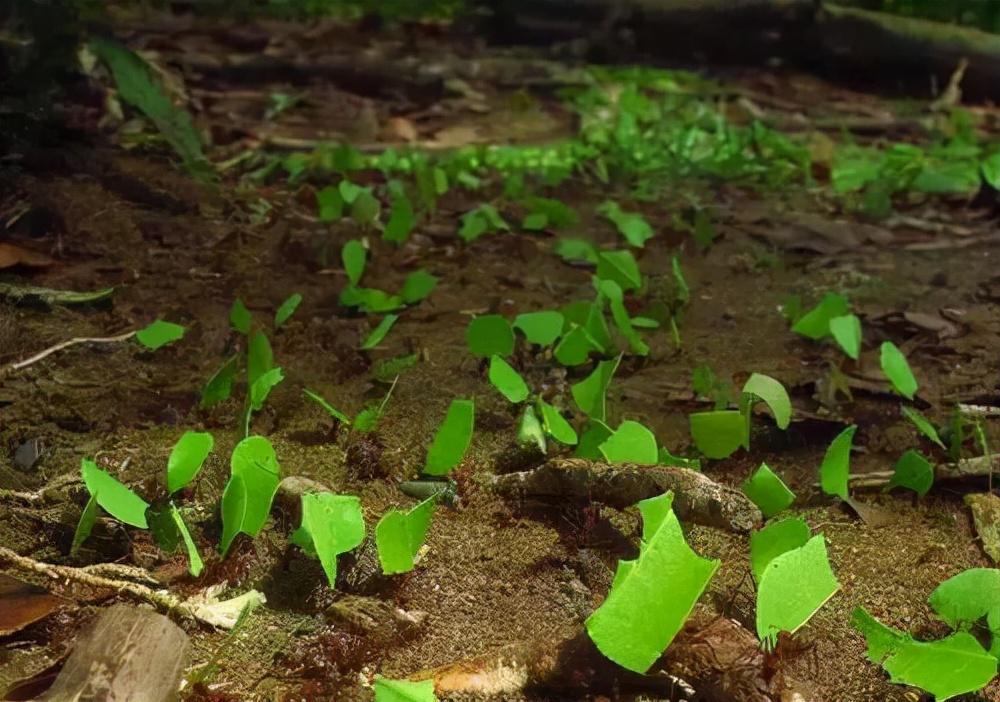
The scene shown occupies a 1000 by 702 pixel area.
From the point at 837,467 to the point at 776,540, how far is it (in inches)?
Result: 8.4

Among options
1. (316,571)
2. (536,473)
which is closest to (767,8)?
(536,473)

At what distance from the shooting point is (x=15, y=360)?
123cm

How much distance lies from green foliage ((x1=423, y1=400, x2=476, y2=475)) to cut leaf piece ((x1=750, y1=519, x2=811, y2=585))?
373 millimetres

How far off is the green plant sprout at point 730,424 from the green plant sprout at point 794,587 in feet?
1.07

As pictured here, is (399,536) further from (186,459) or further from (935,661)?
(935,661)

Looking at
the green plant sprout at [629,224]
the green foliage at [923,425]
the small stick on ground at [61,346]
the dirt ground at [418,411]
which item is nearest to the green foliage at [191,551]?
the dirt ground at [418,411]

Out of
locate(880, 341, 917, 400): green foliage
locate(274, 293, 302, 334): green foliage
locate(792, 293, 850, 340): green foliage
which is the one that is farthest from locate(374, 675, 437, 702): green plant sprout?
locate(792, 293, 850, 340): green foliage

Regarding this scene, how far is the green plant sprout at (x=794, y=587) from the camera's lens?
864mm

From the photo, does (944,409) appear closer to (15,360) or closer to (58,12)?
(15,360)

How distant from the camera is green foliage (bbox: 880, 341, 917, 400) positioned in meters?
→ 1.39

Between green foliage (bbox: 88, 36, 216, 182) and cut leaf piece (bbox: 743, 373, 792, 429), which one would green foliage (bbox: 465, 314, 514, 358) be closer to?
cut leaf piece (bbox: 743, 373, 792, 429)

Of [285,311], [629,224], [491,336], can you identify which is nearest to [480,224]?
[629,224]

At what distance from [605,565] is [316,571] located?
0.34 metres

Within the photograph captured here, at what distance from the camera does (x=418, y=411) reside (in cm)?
126
